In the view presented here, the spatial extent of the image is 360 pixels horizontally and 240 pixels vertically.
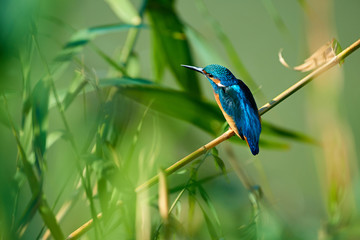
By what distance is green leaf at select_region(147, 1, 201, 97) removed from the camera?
2.47 ft

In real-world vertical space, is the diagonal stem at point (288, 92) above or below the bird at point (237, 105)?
above

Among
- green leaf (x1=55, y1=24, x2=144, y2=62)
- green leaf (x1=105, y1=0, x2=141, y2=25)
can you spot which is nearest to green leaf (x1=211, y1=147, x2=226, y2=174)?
green leaf (x1=55, y1=24, x2=144, y2=62)

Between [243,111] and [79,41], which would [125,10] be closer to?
[79,41]

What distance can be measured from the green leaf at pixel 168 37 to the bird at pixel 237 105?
0.16 metres

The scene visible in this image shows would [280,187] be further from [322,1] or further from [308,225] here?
[322,1]

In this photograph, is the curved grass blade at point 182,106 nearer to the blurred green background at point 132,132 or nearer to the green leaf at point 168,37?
the blurred green background at point 132,132

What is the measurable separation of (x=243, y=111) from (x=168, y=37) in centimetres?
32

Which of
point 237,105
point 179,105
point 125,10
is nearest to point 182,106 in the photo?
point 179,105

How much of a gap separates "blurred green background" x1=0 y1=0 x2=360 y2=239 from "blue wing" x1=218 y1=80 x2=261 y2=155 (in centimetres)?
4

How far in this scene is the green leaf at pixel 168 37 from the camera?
754 millimetres

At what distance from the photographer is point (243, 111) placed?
489 mm

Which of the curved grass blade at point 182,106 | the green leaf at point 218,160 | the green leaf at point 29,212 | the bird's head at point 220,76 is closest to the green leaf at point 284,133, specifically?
the curved grass blade at point 182,106

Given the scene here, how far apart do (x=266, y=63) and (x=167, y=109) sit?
1518 millimetres

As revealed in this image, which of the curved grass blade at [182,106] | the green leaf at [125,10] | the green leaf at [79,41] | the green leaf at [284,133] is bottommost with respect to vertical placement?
the green leaf at [284,133]
